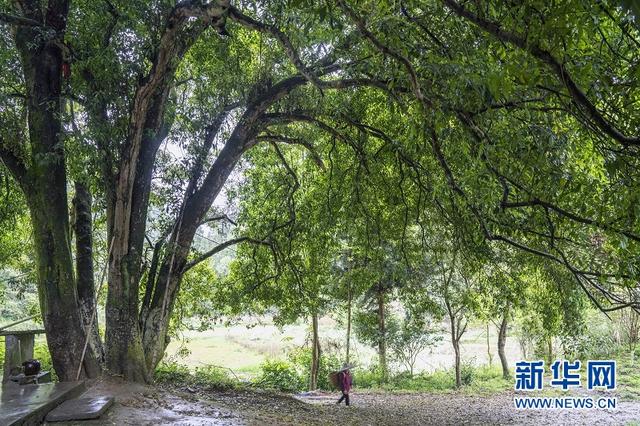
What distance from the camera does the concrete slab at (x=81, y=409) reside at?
154 inches

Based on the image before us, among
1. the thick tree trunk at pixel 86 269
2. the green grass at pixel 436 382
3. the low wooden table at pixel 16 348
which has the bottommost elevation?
the green grass at pixel 436 382

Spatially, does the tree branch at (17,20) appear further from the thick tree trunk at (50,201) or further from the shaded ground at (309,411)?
the shaded ground at (309,411)

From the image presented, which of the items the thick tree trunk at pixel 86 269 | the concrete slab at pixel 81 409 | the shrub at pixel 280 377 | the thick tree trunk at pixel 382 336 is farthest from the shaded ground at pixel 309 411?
the thick tree trunk at pixel 382 336

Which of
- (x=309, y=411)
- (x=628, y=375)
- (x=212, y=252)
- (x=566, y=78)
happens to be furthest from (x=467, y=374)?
(x=566, y=78)

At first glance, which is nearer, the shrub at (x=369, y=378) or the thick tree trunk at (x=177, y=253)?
the thick tree trunk at (x=177, y=253)

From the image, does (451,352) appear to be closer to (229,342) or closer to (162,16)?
(229,342)

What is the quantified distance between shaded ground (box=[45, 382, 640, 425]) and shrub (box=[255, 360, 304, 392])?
1990mm

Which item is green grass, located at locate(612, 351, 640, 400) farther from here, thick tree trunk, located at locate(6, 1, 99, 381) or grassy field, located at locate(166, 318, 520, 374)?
thick tree trunk, located at locate(6, 1, 99, 381)

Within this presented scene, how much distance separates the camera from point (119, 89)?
4.99m

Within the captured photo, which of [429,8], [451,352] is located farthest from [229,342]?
[429,8]

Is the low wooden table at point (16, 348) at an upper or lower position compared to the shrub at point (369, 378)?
upper

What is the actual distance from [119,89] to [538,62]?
428cm

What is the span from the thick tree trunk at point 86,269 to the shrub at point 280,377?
8961mm

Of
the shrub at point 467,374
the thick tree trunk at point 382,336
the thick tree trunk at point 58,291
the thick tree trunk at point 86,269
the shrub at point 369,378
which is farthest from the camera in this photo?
the shrub at point 467,374
